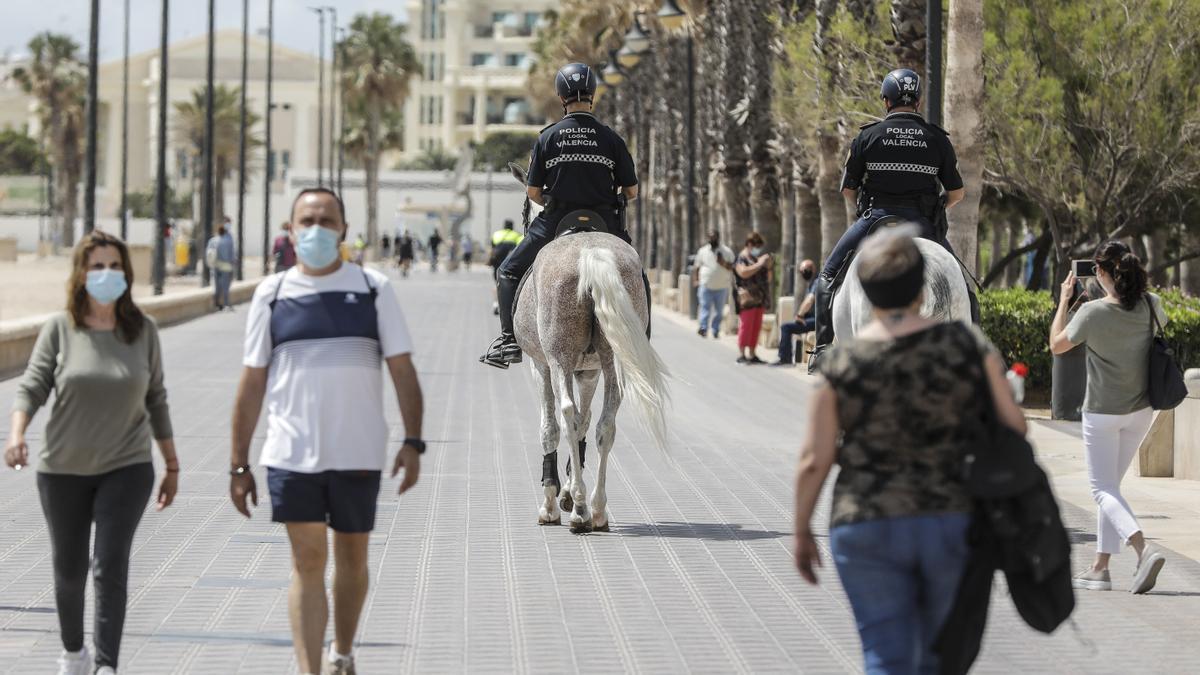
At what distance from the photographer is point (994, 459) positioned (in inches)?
212

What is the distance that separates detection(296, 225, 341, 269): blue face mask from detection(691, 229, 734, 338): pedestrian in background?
84.5 feet

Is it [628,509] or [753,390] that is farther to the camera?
[753,390]

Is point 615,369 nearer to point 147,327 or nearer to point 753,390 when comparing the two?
point 147,327

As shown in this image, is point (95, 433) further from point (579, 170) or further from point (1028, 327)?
point (1028, 327)

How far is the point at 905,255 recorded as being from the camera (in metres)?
5.57

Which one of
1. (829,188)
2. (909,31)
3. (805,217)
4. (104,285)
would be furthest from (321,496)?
(805,217)

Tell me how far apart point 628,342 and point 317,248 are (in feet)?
15.8

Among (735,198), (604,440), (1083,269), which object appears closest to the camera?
(1083,269)

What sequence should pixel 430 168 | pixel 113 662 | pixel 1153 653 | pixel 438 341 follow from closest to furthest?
1. pixel 113 662
2. pixel 1153 653
3. pixel 438 341
4. pixel 430 168

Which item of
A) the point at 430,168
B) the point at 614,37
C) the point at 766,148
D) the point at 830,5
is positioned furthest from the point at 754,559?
the point at 430,168

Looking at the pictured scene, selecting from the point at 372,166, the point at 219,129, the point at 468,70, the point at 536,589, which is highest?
the point at 468,70

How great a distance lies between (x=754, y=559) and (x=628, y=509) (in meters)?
2.18

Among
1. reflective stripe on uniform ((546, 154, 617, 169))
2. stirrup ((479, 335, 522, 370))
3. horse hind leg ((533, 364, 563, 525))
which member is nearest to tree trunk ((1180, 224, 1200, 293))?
stirrup ((479, 335, 522, 370))

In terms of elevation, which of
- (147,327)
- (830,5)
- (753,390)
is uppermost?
(830,5)
